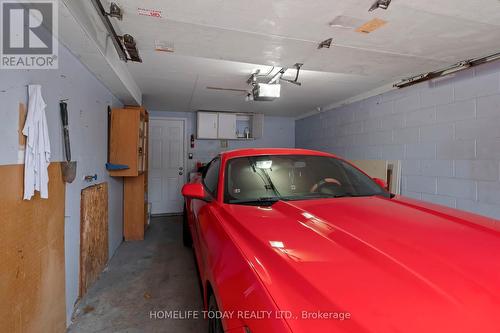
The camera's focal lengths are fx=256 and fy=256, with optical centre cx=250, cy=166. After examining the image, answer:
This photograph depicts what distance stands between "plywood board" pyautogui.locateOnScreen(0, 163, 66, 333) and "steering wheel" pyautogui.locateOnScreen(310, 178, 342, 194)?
181 centimetres

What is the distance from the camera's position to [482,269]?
33.7 inches

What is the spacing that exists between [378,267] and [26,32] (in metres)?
2.30

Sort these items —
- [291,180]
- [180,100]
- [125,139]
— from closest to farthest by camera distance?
1. [291,180]
2. [125,139]
3. [180,100]

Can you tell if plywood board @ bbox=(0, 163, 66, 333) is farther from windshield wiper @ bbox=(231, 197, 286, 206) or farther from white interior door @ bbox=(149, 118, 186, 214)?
white interior door @ bbox=(149, 118, 186, 214)

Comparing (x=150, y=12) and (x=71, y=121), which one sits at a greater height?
(x=150, y=12)

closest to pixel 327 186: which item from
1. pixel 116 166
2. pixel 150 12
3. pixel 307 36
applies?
pixel 307 36

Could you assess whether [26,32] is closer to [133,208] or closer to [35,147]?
[35,147]

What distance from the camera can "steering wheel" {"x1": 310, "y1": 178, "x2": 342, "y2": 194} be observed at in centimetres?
188

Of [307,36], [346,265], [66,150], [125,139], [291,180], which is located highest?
[307,36]

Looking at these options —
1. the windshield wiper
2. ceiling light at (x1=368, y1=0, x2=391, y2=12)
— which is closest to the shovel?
the windshield wiper

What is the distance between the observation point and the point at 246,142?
244 inches

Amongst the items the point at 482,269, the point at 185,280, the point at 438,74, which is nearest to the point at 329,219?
the point at 482,269

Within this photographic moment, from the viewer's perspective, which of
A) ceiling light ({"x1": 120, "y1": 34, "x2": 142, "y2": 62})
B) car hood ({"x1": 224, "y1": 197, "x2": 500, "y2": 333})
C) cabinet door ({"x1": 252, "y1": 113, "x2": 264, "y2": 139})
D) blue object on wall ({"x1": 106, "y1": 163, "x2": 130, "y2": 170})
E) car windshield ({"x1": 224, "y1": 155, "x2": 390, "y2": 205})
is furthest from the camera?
cabinet door ({"x1": 252, "y1": 113, "x2": 264, "y2": 139})

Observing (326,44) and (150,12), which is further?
(326,44)
